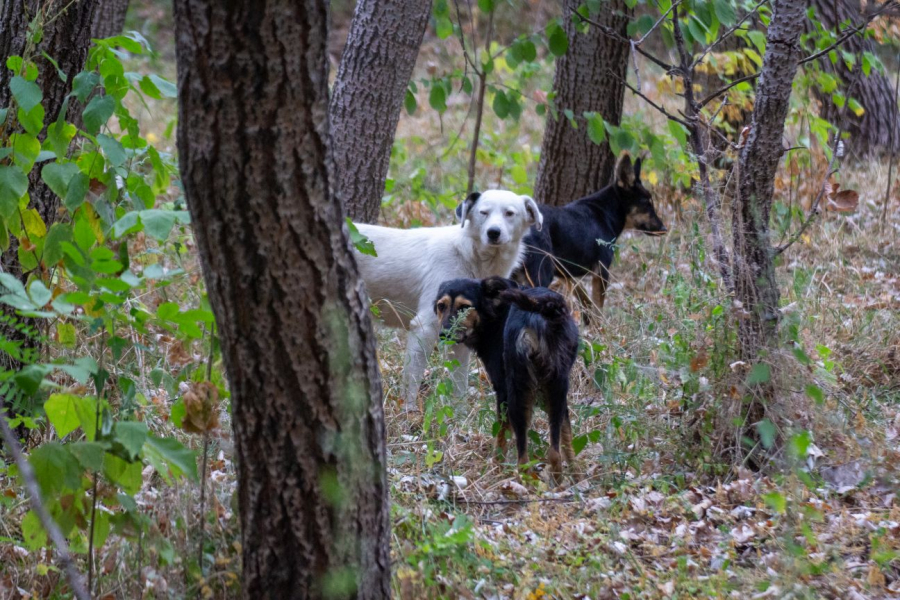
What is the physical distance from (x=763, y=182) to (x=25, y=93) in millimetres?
3063

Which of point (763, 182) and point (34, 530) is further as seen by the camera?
point (763, 182)

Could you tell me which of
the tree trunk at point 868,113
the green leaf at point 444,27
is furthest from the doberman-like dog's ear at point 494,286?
the tree trunk at point 868,113

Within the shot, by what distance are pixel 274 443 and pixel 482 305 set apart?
2648mm

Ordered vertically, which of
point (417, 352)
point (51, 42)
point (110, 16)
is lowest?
point (417, 352)

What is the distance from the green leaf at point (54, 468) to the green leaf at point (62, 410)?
16 centimetres

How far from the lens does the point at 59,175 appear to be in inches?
Result: 126

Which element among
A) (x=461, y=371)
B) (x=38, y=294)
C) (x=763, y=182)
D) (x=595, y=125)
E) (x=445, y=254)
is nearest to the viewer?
(x=38, y=294)

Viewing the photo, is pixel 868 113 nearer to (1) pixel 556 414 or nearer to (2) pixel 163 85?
(1) pixel 556 414

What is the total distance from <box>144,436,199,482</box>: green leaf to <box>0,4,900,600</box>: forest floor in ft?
1.24

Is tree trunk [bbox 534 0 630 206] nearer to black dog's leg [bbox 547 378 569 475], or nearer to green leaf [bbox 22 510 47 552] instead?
black dog's leg [bbox 547 378 569 475]

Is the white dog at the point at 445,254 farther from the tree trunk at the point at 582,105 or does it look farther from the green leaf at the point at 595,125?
the tree trunk at the point at 582,105

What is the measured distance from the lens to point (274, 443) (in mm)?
2566

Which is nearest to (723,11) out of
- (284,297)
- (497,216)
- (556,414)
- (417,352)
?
(497,216)

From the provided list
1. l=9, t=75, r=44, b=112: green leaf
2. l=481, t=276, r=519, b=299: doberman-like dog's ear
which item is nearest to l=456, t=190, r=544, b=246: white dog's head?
l=481, t=276, r=519, b=299: doberman-like dog's ear
